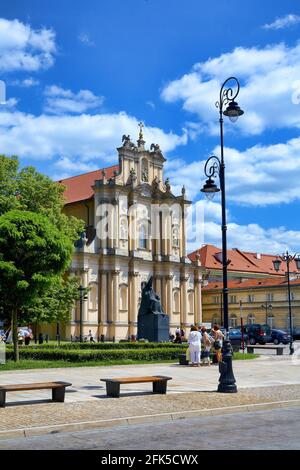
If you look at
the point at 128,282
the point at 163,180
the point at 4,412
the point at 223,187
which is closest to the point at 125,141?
the point at 163,180

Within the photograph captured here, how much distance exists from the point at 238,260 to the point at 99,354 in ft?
251

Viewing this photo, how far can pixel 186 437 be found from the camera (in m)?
10.2

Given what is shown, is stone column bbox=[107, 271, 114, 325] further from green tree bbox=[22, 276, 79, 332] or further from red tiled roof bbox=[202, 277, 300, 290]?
red tiled roof bbox=[202, 277, 300, 290]

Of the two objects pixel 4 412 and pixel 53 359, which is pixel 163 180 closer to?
pixel 53 359

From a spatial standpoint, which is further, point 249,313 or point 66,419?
point 249,313

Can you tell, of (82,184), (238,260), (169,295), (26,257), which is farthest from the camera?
(238,260)

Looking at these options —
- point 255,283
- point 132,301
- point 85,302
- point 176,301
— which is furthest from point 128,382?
point 255,283

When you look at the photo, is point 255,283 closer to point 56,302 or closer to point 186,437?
A: point 56,302

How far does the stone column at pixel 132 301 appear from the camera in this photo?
65.1 metres

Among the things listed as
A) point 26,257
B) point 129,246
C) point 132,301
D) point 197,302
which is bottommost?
point 132,301

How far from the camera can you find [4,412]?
12.5 m

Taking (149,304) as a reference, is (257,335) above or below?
below
